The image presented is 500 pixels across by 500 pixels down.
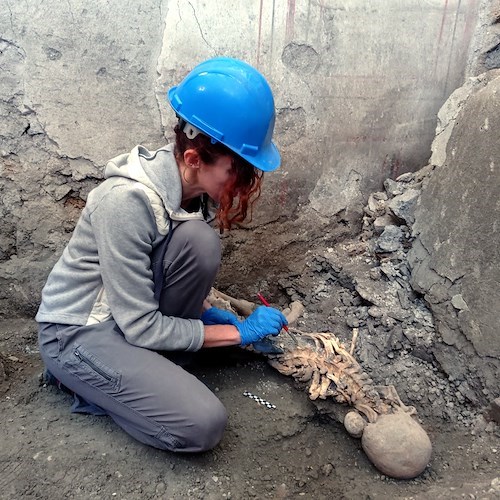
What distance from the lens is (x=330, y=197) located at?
2.67m

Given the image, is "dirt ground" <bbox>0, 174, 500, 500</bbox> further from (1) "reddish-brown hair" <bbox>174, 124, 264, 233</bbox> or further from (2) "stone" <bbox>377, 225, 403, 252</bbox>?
(1) "reddish-brown hair" <bbox>174, 124, 264, 233</bbox>

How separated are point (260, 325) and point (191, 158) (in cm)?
66

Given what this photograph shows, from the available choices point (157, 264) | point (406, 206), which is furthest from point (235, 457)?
point (406, 206)

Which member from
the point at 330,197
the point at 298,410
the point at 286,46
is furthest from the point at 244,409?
the point at 286,46

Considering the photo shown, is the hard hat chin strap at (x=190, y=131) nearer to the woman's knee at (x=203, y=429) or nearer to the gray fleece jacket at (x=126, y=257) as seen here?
the gray fleece jacket at (x=126, y=257)

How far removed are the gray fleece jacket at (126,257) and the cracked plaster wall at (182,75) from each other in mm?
574

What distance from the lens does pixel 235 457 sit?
179 cm

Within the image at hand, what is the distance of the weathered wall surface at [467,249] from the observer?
1918 mm

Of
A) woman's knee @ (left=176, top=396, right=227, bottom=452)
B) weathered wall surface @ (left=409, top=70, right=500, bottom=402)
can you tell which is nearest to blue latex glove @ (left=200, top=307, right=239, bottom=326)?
woman's knee @ (left=176, top=396, right=227, bottom=452)

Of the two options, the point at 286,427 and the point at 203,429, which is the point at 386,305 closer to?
the point at 286,427

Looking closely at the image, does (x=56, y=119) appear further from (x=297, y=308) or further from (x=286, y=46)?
(x=297, y=308)

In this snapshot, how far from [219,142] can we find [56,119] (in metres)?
0.89

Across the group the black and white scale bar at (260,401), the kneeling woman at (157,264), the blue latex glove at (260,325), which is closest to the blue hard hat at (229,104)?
the kneeling woman at (157,264)

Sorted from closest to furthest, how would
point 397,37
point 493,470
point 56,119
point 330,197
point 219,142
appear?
1. point 219,142
2. point 493,470
3. point 56,119
4. point 397,37
5. point 330,197
